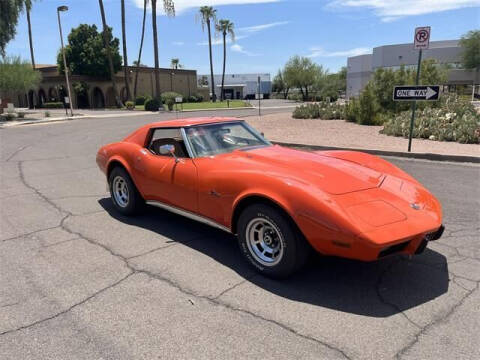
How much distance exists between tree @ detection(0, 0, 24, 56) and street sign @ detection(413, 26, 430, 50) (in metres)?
30.8

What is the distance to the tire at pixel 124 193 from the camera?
A: 504 cm

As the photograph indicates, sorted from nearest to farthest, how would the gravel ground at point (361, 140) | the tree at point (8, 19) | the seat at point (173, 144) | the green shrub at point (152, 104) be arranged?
the seat at point (173, 144) < the gravel ground at point (361, 140) < the tree at point (8, 19) < the green shrub at point (152, 104)

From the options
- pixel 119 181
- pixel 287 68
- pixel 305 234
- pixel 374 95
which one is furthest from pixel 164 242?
pixel 287 68

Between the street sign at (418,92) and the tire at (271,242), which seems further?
the street sign at (418,92)

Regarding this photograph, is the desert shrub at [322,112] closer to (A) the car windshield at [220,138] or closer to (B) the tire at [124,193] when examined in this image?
(A) the car windshield at [220,138]

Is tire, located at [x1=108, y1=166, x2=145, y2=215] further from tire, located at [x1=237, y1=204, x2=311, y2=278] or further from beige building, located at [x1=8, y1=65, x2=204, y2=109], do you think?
beige building, located at [x1=8, y1=65, x2=204, y2=109]

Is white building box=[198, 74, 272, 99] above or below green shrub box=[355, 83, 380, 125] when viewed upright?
above

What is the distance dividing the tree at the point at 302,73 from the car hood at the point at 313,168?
245 feet

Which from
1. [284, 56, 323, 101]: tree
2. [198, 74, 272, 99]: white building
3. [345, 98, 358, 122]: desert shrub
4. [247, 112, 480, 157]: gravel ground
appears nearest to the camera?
[247, 112, 480, 157]: gravel ground

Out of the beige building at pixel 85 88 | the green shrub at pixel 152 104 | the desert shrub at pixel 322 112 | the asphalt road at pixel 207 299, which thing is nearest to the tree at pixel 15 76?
the green shrub at pixel 152 104

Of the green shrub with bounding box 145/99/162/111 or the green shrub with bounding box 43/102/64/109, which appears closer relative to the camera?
the green shrub with bounding box 145/99/162/111

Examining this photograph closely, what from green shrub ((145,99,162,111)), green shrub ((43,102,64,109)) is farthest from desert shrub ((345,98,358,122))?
green shrub ((43,102,64,109))

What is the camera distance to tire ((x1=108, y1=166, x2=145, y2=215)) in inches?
198

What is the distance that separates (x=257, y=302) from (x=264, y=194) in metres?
0.89
